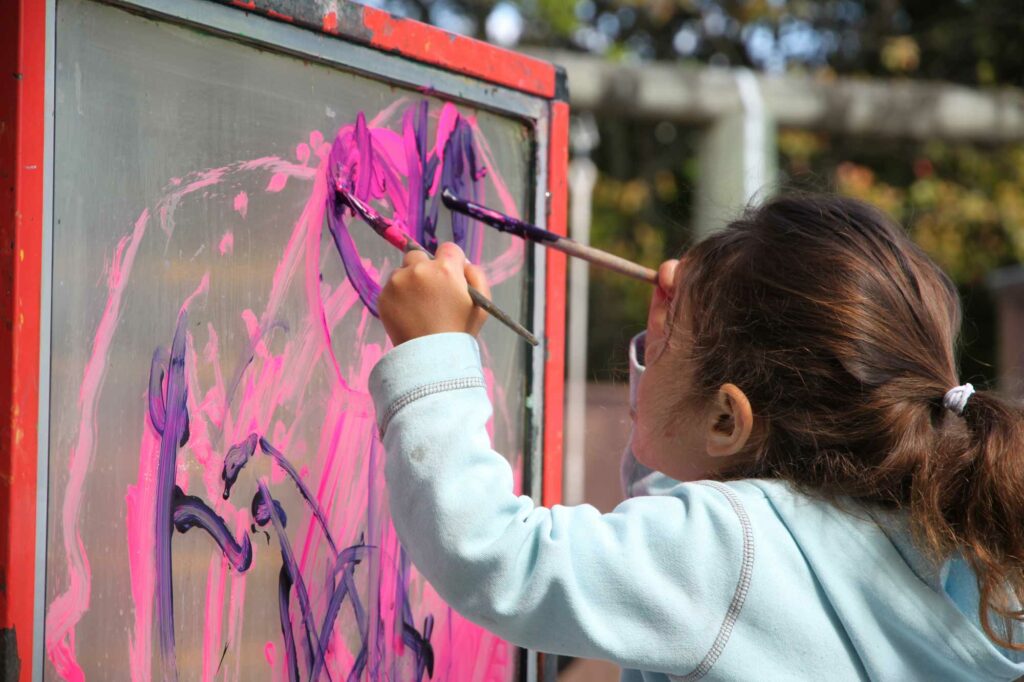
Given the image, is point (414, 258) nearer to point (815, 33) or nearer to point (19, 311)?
point (19, 311)

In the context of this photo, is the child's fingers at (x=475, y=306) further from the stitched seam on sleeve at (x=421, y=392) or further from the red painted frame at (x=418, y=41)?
the red painted frame at (x=418, y=41)

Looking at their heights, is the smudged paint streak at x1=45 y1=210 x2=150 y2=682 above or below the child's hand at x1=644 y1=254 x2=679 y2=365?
below

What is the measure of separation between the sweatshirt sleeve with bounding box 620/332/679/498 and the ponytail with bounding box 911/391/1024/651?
37 cm

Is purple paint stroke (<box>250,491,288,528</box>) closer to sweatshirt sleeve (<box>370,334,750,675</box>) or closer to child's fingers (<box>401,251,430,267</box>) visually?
sweatshirt sleeve (<box>370,334,750,675</box>)

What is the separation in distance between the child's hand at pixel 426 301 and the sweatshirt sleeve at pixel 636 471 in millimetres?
387

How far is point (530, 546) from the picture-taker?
960 millimetres

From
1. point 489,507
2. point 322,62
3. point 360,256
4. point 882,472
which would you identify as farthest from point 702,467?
point 322,62

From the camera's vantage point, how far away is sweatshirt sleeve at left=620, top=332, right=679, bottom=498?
1.39 meters

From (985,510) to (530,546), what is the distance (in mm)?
438

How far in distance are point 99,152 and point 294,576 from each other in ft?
1.48

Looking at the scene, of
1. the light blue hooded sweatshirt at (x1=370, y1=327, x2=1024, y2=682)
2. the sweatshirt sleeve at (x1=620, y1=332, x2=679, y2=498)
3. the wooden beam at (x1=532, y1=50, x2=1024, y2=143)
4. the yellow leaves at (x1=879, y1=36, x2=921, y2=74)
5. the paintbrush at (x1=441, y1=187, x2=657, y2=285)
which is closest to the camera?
the light blue hooded sweatshirt at (x1=370, y1=327, x2=1024, y2=682)

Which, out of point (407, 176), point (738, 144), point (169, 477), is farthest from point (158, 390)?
point (738, 144)

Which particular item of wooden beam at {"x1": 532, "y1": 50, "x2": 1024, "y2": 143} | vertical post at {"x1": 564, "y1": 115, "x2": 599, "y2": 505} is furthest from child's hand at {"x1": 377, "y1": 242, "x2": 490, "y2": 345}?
vertical post at {"x1": 564, "y1": 115, "x2": 599, "y2": 505}

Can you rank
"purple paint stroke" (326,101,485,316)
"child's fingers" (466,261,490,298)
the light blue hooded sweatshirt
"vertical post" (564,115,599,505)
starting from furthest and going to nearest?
"vertical post" (564,115,599,505) → "purple paint stroke" (326,101,485,316) → "child's fingers" (466,261,490,298) → the light blue hooded sweatshirt
